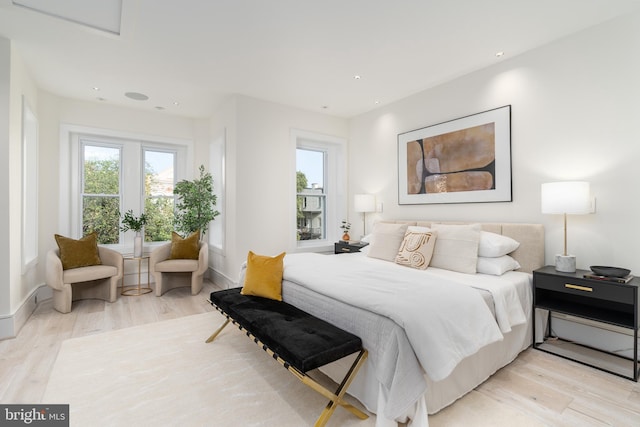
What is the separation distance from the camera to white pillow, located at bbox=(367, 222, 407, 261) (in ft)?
11.4

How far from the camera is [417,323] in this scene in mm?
1697

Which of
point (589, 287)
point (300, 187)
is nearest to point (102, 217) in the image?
point (300, 187)

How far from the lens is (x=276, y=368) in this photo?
2385 mm

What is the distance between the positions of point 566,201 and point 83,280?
511cm

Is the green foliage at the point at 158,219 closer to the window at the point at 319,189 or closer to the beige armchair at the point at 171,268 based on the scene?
the beige armchair at the point at 171,268

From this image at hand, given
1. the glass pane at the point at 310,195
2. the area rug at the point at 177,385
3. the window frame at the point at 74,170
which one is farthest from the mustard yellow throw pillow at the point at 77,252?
the glass pane at the point at 310,195

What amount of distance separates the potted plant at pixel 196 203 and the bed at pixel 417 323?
2416mm

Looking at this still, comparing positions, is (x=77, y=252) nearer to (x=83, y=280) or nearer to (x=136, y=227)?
(x=83, y=280)

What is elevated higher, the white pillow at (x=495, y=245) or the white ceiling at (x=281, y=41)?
the white ceiling at (x=281, y=41)

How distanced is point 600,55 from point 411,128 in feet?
6.45

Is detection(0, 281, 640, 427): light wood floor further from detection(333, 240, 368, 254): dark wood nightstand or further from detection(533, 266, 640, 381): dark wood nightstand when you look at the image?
detection(333, 240, 368, 254): dark wood nightstand

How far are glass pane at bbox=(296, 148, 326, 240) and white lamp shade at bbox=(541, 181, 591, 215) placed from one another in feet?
10.9

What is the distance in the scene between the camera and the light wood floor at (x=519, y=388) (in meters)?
1.85

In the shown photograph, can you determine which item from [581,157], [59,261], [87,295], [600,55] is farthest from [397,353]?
[87,295]
